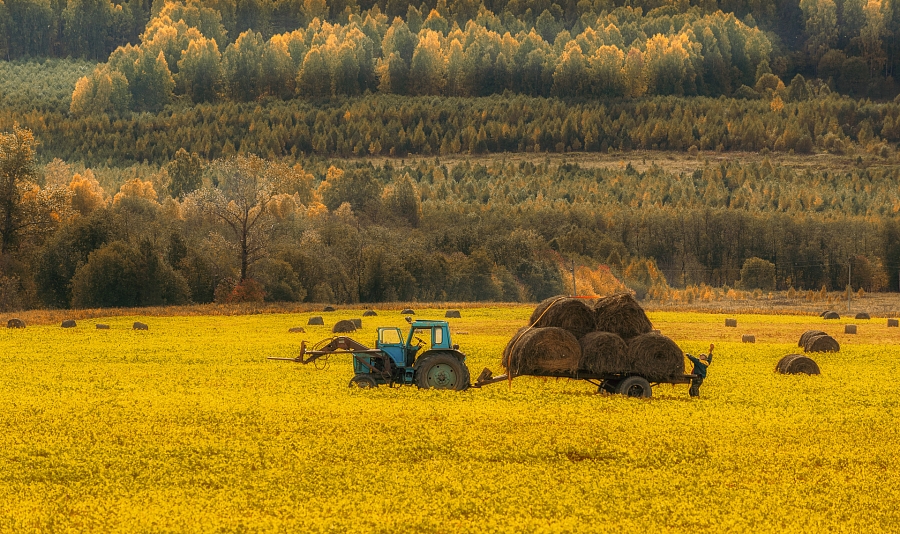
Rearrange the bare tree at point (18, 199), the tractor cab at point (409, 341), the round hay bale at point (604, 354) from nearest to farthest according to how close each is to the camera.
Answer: the round hay bale at point (604, 354)
the tractor cab at point (409, 341)
the bare tree at point (18, 199)

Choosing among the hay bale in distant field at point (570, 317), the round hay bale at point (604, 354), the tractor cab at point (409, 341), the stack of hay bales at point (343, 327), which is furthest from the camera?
the stack of hay bales at point (343, 327)

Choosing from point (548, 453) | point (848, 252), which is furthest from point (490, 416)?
point (848, 252)

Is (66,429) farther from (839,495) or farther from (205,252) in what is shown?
(205,252)

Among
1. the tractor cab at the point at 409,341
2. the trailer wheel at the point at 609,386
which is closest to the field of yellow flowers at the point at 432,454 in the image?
the trailer wheel at the point at 609,386

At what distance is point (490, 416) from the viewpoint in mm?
27109

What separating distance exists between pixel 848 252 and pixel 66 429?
154 meters

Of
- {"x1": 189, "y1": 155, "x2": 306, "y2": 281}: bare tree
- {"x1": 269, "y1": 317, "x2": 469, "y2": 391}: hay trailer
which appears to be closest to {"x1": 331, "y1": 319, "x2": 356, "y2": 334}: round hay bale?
{"x1": 269, "y1": 317, "x2": 469, "y2": 391}: hay trailer

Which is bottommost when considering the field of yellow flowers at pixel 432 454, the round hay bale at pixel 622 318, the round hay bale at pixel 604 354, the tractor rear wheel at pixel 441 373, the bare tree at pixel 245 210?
the field of yellow flowers at pixel 432 454

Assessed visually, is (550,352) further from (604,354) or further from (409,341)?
(409,341)

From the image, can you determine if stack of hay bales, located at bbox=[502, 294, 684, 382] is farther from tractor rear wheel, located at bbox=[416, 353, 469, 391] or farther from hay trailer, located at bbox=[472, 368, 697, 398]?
tractor rear wheel, located at bbox=[416, 353, 469, 391]

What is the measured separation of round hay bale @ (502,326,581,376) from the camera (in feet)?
99.0

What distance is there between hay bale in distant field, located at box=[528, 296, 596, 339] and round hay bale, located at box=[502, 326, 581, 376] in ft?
2.55

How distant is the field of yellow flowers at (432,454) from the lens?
17812 millimetres

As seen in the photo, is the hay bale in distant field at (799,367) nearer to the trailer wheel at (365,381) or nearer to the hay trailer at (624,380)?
the hay trailer at (624,380)
